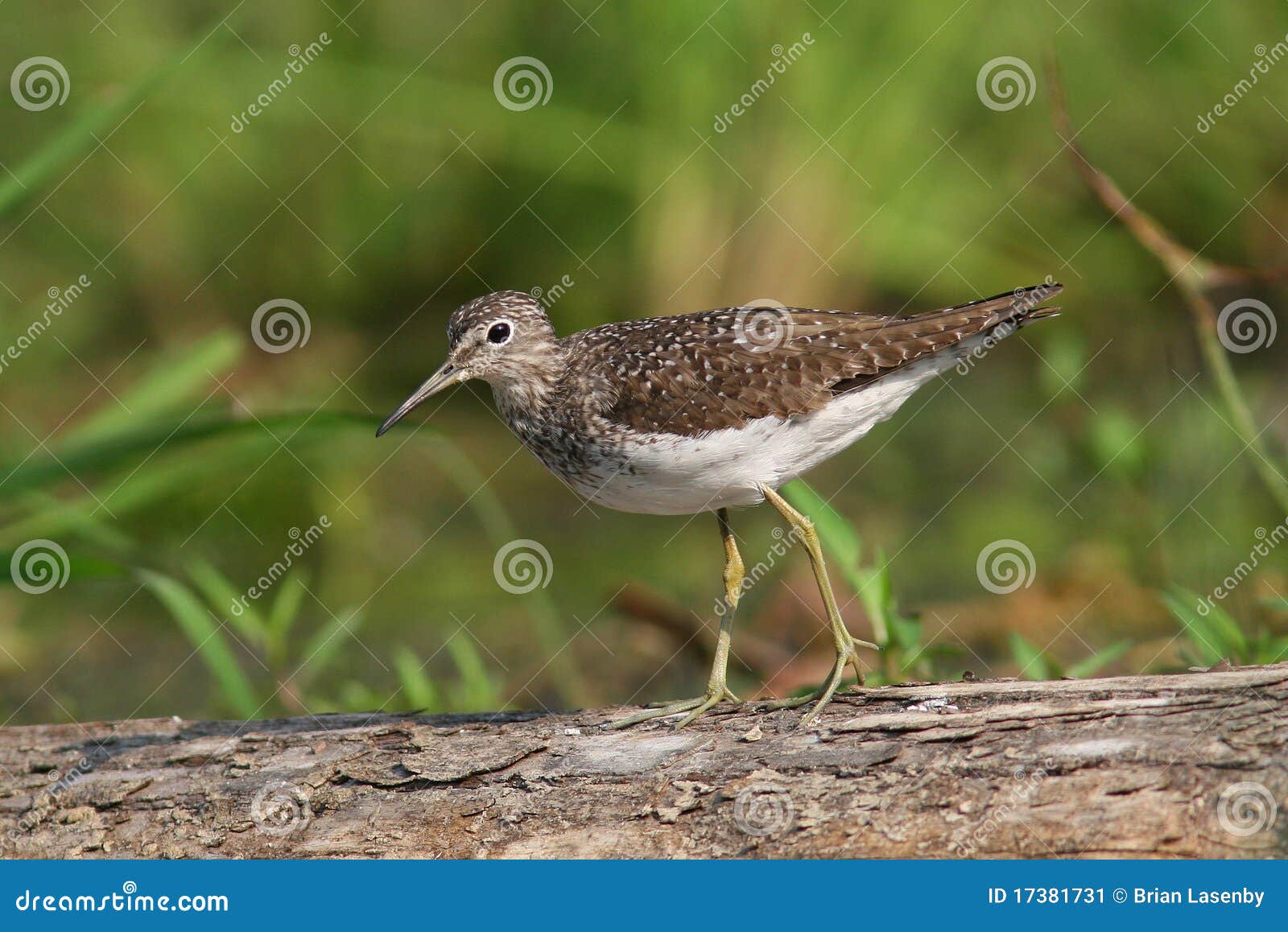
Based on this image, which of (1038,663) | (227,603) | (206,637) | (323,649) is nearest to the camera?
(206,637)

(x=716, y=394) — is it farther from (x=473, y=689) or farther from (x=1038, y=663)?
(x=473, y=689)

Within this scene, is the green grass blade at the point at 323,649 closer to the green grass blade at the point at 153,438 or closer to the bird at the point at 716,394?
the green grass blade at the point at 153,438

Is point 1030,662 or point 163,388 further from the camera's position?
point 163,388

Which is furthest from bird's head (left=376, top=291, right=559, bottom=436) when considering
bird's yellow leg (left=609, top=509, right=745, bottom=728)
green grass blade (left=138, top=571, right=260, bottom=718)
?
green grass blade (left=138, top=571, right=260, bottom=718)

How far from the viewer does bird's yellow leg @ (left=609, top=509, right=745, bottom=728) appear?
19.0 ft

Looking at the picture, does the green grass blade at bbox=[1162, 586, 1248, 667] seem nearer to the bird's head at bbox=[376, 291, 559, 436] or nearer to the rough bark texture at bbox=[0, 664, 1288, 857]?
the rough bark texture at bbox=[0, 664, 1288, 857]

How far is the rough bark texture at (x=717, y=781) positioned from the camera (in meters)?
4.36

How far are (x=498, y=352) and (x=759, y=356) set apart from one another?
1.41m

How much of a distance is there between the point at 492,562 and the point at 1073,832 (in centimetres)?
647

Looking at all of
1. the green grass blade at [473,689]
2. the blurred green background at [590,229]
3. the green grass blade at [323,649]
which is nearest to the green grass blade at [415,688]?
the green grass blade at [473,689]

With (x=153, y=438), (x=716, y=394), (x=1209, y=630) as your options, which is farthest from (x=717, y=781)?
(x=153, y=438)

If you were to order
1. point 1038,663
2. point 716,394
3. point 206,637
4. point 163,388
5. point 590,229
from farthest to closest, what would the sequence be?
point 590,229
point 163,388
point 1038,663
point 206,637
point 716,394

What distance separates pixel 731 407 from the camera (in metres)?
5.98

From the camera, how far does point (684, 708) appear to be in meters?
6.02
